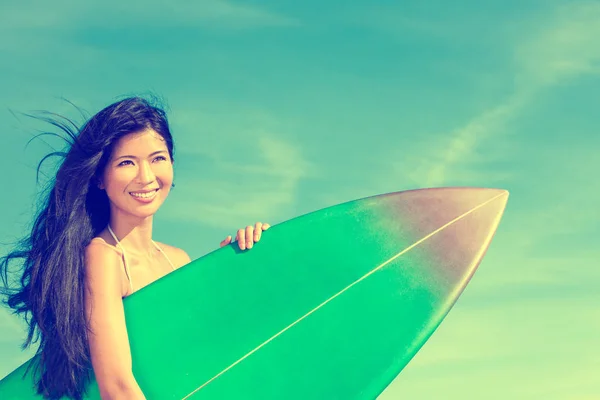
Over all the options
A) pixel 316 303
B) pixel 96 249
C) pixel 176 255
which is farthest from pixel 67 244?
pixel 316 303

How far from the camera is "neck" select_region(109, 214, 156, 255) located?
3158 millimetres

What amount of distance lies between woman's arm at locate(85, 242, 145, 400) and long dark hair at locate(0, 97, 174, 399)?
2.1 inches

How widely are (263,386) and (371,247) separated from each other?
84 centimetres

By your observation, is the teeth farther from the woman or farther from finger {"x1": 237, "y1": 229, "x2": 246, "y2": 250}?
finger {"x1": 237, "y1": 229, "x2": 246, "y2": 250}

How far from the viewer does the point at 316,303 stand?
3275 mm

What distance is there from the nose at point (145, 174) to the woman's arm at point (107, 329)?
1.15 ft

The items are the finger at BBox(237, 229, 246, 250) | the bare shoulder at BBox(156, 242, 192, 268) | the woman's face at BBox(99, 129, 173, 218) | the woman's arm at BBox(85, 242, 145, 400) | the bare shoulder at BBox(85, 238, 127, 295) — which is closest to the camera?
the woman's arm at BBox(85, 242, 145, 400)

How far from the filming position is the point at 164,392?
9.97ft

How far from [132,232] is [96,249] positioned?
262mm

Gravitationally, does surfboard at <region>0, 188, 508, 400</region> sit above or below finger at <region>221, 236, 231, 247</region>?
below

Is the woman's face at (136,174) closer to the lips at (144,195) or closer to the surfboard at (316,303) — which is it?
the lips at (144,195)

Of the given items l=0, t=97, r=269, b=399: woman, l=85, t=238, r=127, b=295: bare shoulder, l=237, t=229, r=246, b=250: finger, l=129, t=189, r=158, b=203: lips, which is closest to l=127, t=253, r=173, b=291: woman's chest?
l=0, t=97, r=269, b=399: woman

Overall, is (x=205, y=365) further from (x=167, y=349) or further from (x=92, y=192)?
(x=92, y=192)

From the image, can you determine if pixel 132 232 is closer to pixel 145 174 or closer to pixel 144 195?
pixel 144 195
